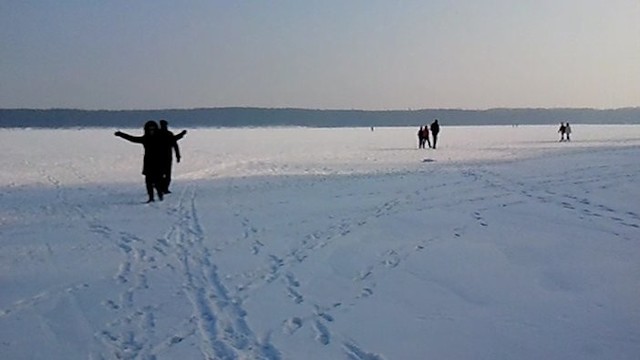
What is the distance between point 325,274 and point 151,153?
7700mm

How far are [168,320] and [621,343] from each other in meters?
4.05

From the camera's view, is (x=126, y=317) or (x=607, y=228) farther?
(x=607, y=228)

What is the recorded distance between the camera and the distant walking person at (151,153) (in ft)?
47.8

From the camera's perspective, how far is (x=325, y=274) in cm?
809

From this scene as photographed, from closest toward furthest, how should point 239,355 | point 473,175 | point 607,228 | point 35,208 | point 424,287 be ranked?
point 239,355, point 424,287, point 607,228, point 35,208, point 473,175

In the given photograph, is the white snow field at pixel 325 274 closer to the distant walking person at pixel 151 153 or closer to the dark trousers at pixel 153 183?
the dark trousers at pixel 153 183

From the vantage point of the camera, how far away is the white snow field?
18.8 feet

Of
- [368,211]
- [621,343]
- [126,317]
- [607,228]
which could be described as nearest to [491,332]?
[621,343]

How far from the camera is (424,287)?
24.6ft

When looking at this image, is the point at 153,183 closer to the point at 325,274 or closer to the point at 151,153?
the point at 151,153

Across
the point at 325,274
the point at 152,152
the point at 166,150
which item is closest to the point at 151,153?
the point at 152,152

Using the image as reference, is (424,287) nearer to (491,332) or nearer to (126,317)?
(491,332)

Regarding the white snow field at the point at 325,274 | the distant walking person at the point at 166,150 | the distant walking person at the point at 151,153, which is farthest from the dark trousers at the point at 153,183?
the white snow field at the point at 325,274

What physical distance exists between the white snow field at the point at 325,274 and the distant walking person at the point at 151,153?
700 millimetres
